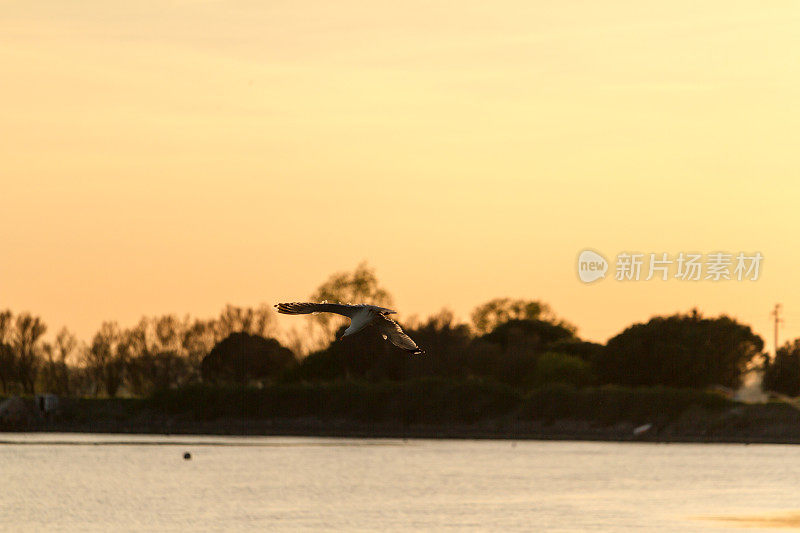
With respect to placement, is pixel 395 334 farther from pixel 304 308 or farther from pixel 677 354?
pixel 677 354

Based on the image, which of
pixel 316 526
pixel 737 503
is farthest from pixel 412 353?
pixel 737 503

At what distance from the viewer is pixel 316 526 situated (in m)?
113

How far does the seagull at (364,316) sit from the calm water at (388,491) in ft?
245

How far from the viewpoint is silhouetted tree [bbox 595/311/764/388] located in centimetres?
18938

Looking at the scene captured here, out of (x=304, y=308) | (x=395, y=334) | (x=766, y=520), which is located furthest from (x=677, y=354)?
(x=304, y=308)

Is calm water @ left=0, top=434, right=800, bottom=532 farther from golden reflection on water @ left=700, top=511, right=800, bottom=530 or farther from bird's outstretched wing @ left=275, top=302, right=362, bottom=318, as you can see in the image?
bird's outstretched wing @ left=275, top=302, right=362, bottom=318

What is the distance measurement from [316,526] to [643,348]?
86.4 m

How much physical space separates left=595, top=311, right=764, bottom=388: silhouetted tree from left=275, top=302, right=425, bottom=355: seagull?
152 m

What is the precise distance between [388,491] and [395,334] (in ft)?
358

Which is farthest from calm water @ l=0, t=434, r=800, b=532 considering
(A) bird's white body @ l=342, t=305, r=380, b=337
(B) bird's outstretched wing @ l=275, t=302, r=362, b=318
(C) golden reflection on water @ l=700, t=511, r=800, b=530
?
(B) bird's outstretched wing @ l=275, t=302, r=362, b=318

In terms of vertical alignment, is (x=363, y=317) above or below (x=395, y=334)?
above

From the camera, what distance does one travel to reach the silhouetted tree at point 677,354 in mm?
189375

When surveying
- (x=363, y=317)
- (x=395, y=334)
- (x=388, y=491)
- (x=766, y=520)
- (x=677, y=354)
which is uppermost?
(x=677, y=354)

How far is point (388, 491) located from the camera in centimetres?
14550
